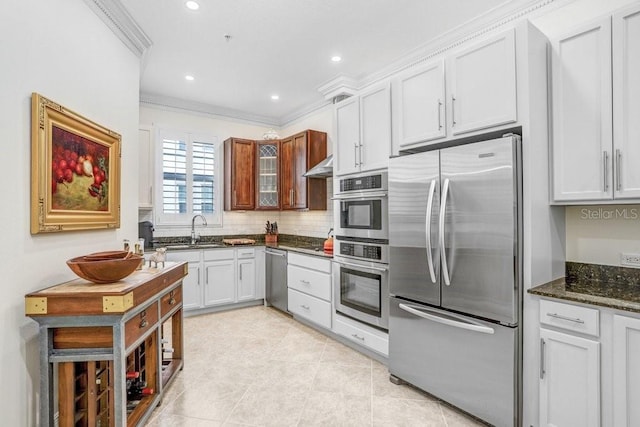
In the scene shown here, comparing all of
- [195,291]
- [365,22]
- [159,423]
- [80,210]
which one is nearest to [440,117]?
[365,22]

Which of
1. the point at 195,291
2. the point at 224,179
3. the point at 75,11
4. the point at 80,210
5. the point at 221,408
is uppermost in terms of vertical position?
the point at 75,11

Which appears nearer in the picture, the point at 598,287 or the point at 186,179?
the point at 598,287

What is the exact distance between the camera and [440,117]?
2.46 metres

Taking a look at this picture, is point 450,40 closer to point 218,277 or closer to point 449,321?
point 449,321

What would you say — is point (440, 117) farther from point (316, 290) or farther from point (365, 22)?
point (316, 290)

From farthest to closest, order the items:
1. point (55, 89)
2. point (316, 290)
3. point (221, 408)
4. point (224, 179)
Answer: point (224, 179), point (316, 290), point (221, 408), point (55, 89)

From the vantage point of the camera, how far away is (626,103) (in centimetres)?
188

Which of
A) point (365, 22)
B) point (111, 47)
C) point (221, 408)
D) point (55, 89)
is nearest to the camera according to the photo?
point (55, 89)

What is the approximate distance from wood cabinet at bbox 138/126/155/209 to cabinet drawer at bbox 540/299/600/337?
448 cm

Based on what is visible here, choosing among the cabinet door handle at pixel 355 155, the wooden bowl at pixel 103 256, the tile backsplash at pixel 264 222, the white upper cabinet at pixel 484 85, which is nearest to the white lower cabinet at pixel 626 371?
the white upper cabinet at pixel 484 85

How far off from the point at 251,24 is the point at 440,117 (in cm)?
184

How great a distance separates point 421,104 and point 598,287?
1.69 metres

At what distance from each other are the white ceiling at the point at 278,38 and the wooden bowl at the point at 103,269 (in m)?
2.07

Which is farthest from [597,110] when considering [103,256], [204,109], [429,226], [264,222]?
[204,109]
